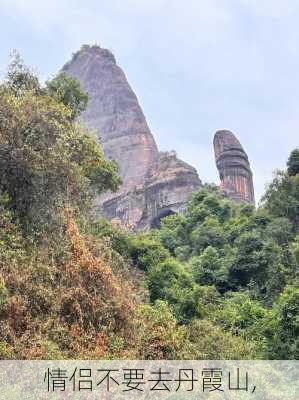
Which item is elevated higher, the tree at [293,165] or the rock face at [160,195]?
the rock face at [160,195]

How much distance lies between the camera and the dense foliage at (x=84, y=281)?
896 centimetres

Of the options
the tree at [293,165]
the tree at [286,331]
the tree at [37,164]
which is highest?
the tree at [293,165]

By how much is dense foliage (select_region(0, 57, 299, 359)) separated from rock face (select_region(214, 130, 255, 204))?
18.2 m

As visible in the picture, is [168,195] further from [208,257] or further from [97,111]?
[97,111]

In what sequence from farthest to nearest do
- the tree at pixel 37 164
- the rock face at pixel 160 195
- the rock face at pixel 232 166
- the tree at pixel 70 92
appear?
the rock face at pixel 232 166, the rock face at pixel 160 195, the tree at pixel 70 92, the tree at pixel 37 164

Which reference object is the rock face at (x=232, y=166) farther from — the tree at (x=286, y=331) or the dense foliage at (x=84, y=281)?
the tree at (x=286, y=331)

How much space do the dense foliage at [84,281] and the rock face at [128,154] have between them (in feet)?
37.2

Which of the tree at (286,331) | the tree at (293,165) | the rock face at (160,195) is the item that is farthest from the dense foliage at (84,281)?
the rock face at (160,195)

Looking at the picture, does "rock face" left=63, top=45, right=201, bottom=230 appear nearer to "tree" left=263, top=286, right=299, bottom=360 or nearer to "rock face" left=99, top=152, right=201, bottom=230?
"rock face" left=99, top=152, right=201, bottom=230

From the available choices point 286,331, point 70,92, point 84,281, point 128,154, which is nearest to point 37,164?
point 84,281

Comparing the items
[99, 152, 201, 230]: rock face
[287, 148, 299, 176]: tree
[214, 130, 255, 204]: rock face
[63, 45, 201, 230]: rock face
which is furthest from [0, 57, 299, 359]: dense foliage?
[214, 130, 255, 204]: rock face

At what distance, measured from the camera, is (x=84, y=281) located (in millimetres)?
9750

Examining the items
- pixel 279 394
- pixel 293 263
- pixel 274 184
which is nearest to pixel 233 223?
pixel 274 184

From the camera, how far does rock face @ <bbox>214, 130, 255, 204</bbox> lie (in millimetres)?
34969
